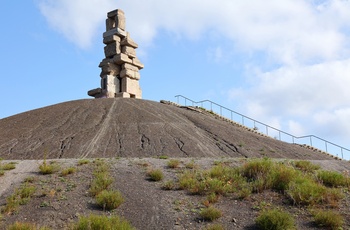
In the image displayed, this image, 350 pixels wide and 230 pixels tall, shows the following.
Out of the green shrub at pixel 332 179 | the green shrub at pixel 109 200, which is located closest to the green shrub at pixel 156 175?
the green shrub at pixel 109 200

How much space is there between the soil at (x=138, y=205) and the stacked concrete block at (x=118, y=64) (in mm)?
22804

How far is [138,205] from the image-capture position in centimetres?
1104

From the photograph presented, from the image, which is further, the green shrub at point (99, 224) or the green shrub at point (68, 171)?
the green shrub at point (68, 171)

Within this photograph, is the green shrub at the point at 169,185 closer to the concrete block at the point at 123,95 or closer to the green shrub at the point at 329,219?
the green shrub at the point at 329,219

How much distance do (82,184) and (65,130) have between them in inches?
491

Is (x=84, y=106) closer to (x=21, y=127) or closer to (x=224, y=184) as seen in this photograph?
(x=21, y=127)

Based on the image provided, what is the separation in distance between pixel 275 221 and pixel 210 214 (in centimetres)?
158

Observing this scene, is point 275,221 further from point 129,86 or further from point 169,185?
A: point 129,86

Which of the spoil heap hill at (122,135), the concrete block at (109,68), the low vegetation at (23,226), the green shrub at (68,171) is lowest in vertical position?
the low vegetation at (23,226)

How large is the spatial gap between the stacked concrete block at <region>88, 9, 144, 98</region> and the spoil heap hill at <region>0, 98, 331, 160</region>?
18.5 feet

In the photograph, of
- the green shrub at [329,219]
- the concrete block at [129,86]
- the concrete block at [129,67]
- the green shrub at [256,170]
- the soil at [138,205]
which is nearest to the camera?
the green shrub at [329,219]

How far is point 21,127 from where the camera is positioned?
84.9 feet

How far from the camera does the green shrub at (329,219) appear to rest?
9.91 metres

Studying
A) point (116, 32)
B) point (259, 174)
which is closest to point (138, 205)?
point (259, 174)
